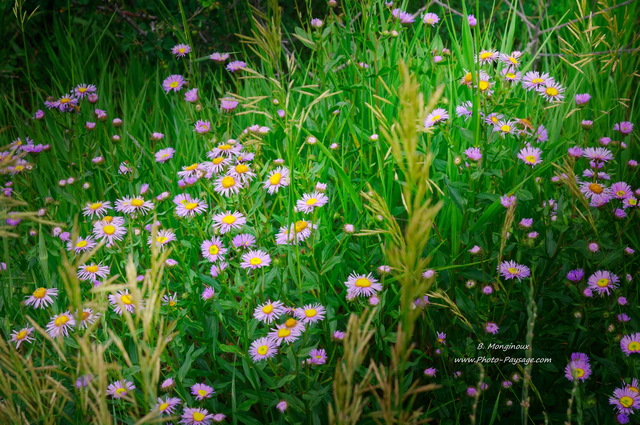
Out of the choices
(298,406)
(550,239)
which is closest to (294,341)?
(298,406)

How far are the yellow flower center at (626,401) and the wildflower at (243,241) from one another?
41.7 inches

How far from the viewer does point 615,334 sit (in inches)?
62.7

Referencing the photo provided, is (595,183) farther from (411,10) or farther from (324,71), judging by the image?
(411,10)

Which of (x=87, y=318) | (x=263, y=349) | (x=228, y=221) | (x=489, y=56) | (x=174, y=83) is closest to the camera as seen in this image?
(x=87, y=318)

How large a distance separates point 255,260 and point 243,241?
0.27 ft

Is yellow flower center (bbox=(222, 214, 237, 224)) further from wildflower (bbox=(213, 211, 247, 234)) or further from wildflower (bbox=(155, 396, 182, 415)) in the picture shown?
wildflower (bbox=(155, 396, 182, 415))

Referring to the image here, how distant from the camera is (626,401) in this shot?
57.0 inches

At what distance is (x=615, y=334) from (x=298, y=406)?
89cm

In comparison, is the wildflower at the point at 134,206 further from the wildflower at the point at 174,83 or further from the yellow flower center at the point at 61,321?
the wildflower at the point at 174,83

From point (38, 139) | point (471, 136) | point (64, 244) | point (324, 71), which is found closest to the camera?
point (471, 136)

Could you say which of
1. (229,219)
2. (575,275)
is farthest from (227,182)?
(575,275)

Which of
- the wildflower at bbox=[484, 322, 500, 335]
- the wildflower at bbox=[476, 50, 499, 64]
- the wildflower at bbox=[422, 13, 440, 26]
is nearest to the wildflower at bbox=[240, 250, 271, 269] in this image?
the wildflower at bbox=[484, 322, 500, 335]

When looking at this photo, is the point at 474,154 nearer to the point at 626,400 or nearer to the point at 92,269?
the point at 626,400

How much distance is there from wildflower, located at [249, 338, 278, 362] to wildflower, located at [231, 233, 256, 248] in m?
0.30
